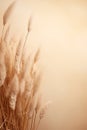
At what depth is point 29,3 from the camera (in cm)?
204

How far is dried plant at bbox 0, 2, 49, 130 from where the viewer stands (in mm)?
1802

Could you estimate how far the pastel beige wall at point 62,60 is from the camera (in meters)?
2.02

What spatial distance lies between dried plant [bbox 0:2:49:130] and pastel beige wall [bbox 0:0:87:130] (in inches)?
3.5

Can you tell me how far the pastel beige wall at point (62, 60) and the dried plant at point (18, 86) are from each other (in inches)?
3.5

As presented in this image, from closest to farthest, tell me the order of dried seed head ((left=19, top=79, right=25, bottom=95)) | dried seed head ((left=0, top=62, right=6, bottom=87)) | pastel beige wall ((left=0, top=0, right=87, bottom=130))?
dried seed head ((left=0, top=62, right=6, bottom=87)), dried seed head ((left=19, top=79, right=25, bottom=95)), pastel beige wall ((left=0, top=0, right=87, bottom=130))

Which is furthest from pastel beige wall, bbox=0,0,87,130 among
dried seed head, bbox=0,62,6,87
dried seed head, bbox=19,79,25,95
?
dried seed head, bbox=0,62,6,87

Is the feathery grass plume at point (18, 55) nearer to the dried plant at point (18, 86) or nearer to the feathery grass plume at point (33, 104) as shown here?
the dried plant at point (18, 86)

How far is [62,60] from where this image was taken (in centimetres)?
206

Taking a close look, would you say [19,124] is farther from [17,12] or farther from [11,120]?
[17,12]

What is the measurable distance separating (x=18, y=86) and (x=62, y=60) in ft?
1.43

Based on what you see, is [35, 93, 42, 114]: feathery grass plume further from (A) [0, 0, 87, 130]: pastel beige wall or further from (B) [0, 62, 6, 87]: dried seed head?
(B) [0, 62, 6, 87]: dried seed head

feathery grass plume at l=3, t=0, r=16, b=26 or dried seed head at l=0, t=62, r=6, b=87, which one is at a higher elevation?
feathery grass plume at l=3, t=0, r=16, b=26

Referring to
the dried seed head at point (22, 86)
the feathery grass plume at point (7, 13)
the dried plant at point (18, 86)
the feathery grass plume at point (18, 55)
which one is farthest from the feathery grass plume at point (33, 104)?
the feathery grass plume at point (7, 13)

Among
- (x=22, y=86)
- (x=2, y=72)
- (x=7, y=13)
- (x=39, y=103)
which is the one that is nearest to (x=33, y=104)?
(x=39, y=103)
